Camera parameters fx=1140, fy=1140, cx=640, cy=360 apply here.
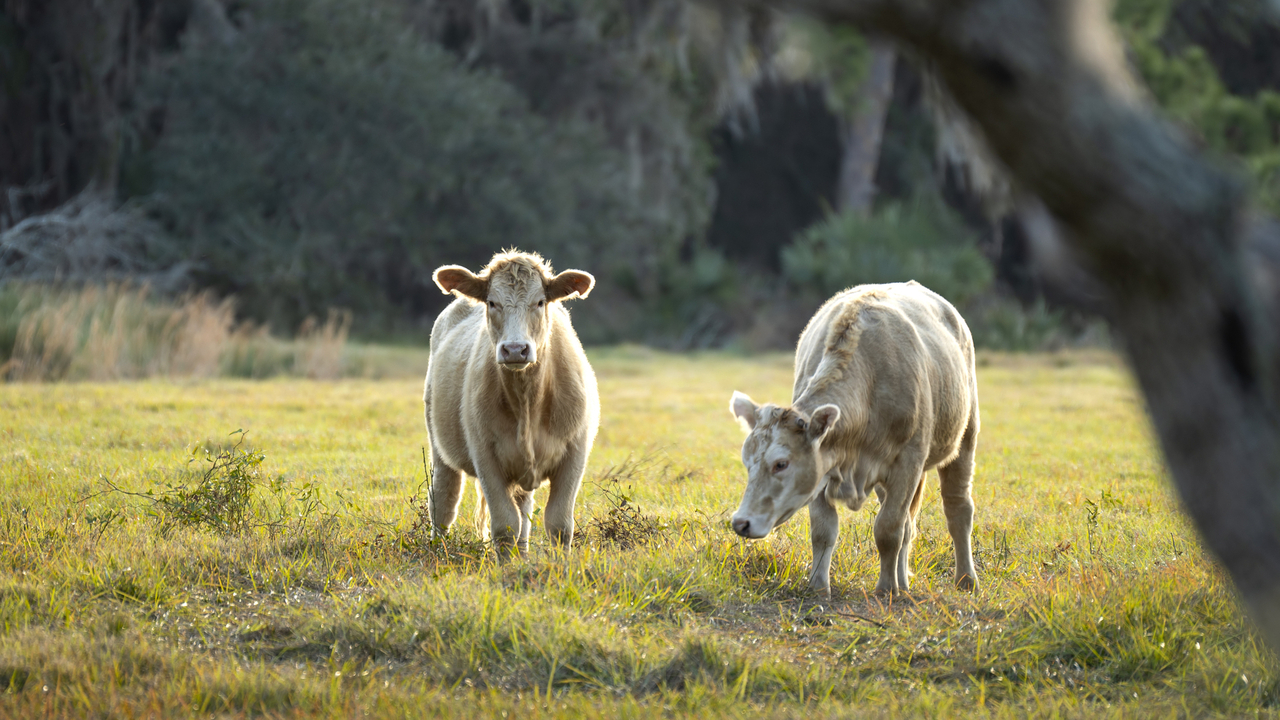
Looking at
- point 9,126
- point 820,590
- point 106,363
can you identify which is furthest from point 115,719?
point 9,126

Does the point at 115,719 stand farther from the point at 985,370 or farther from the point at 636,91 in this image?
the point at 636,91

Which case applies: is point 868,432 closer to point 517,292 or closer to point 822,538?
point 822,538

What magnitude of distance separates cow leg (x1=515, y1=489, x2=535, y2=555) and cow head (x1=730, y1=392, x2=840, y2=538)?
A: 1.31 m

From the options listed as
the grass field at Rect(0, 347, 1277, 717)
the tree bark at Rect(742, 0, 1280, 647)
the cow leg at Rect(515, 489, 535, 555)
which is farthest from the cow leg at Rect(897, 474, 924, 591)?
the tree bark at Rect(742, 0, 1280, 647)

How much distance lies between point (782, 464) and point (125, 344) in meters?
12.2

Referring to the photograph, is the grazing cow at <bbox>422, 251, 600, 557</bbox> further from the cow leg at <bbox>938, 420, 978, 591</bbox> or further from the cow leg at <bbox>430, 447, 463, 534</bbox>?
the cow leg at <bbox>938, 420, 978, 591</bbox>

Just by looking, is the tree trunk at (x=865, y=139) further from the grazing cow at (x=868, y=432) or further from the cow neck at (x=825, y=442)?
the cow neck at (x=825, y=442)

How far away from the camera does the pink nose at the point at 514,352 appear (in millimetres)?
5570

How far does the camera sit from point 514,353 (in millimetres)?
5566

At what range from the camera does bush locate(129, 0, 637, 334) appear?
23.0 metres

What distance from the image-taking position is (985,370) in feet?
62.0

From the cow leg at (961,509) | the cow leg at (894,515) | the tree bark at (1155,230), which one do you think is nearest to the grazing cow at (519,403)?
the cow leg at (894,515)

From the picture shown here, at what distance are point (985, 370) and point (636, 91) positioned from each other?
500 inches

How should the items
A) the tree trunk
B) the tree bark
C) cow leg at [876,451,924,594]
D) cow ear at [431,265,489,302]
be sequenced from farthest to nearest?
the tree trunk
cow ear at [431,265,489,302]
cow leg at [876,451,924,594]
the tree bark
